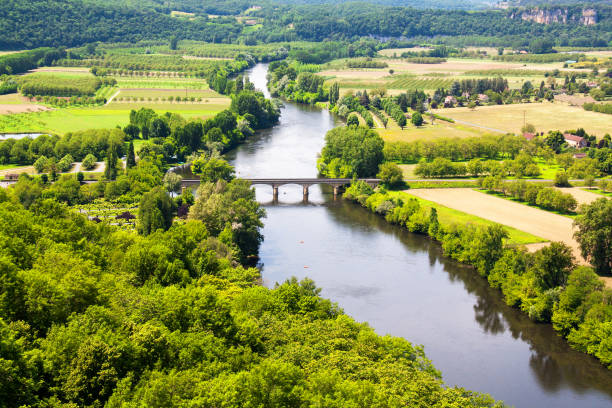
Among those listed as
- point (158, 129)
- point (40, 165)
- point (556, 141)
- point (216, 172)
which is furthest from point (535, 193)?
point (40, 165)

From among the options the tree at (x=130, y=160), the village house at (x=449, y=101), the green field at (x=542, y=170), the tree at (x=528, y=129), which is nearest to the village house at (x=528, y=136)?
the tree at (x=528, y=129)

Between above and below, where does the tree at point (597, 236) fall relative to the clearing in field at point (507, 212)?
above

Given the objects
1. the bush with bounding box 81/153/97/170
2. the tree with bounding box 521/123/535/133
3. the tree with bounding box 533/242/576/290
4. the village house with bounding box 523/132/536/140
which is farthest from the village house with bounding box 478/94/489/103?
A: the tree with bounding box 533/242/576/290

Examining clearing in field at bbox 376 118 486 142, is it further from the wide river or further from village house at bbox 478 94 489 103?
village house at bbox 478 94 489 103

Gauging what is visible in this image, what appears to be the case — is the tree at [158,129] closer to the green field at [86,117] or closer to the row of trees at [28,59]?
the green field at [86,117]

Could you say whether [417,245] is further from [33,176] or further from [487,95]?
[487,95]

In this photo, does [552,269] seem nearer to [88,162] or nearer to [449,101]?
[88,162]
